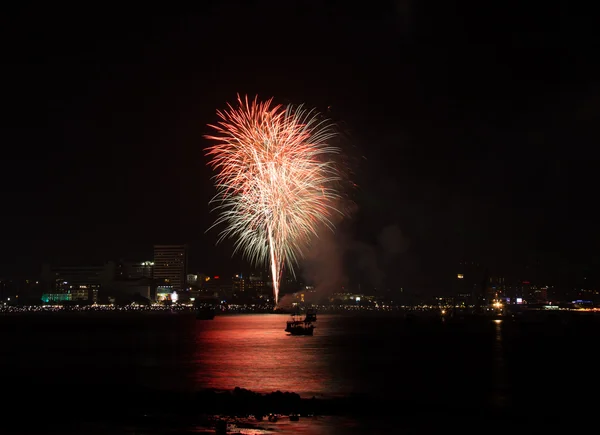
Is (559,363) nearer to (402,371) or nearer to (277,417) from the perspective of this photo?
(402,371)

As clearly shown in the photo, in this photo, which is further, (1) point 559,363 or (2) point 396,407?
(1) point 559,363

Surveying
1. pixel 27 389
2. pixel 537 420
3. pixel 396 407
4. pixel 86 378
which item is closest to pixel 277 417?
pixel 396 407

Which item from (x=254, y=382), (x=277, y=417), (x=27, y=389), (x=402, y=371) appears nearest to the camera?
(x=277, y=417)

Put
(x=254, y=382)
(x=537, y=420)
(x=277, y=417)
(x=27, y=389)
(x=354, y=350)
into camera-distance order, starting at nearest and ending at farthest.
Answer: (x=277, y=417), (x=537, y=420), (x=27, y=389), (x=254, y=382), (x=354, y=350)

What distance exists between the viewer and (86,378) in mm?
40469

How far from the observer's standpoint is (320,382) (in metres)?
38.3

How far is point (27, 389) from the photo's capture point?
34938 mm

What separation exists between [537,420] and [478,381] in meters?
12.4

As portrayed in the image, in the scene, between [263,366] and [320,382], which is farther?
[263,366]

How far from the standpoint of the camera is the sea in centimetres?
2581

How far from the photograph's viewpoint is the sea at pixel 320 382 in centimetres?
2581

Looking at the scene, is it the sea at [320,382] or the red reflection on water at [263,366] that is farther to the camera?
the red reflection on water at [263,366]

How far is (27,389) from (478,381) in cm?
2438

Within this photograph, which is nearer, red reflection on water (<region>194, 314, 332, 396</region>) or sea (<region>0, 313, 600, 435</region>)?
sea (<region>0, 313, 600, 435</region>)
